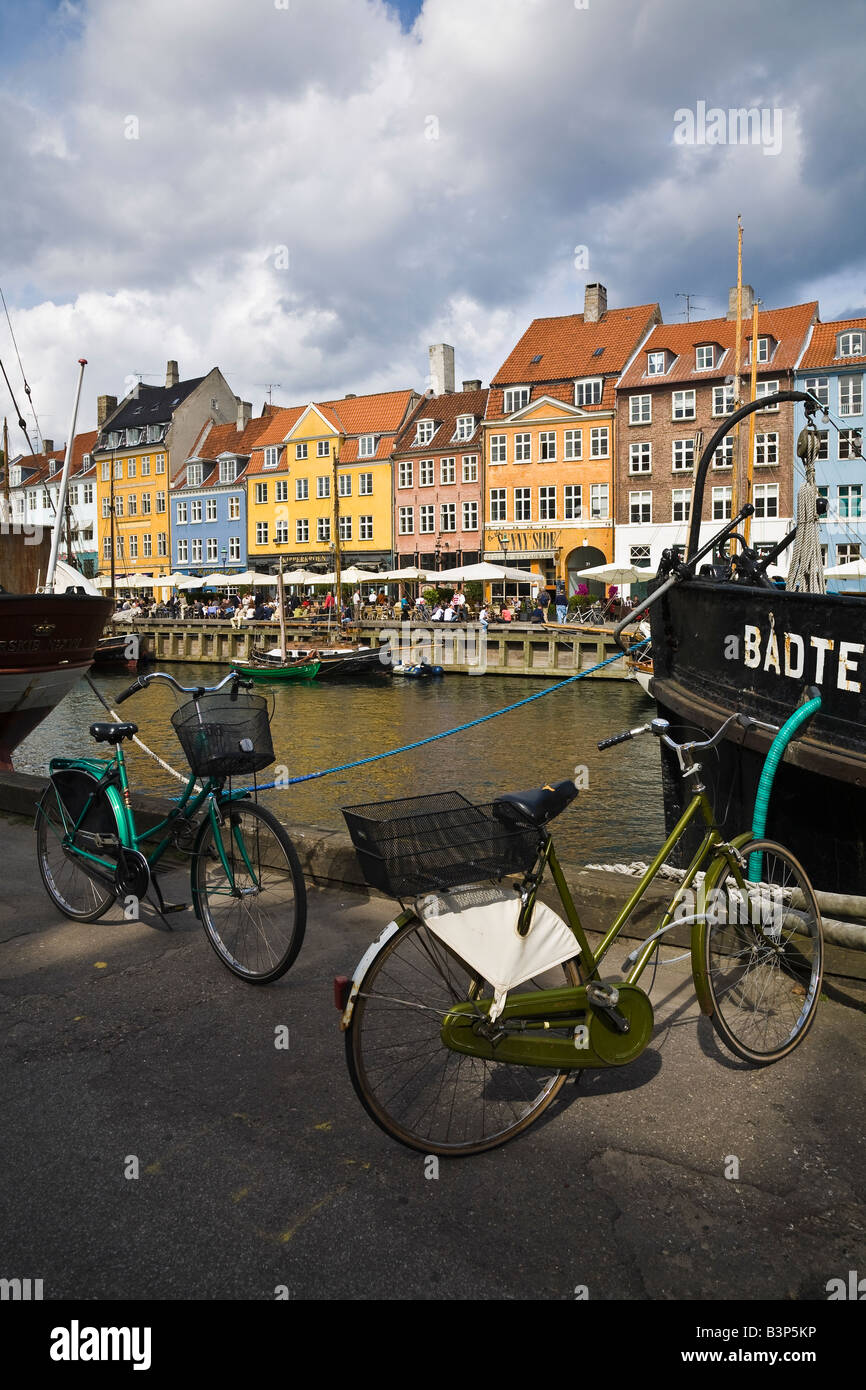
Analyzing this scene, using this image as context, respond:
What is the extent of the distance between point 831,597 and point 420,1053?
9.69ft

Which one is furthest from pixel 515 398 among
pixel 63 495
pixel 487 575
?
pixel 63 495

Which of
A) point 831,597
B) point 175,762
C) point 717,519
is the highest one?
point 717,519

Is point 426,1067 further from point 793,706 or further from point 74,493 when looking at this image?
point 74,493

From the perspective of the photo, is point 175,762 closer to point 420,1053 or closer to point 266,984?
point 266,984

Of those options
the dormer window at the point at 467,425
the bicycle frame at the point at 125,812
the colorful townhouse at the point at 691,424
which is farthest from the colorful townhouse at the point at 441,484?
the bicycle frame at the point at 125,812

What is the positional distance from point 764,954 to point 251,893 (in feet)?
7.15

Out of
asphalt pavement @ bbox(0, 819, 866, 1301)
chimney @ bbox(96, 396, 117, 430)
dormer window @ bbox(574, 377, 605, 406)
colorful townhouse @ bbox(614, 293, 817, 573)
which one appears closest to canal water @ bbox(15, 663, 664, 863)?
asphalt pavement @ bbox(0, 819, 866, 1301)

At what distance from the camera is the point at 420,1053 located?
10.9 feet

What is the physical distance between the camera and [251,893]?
4.53 m

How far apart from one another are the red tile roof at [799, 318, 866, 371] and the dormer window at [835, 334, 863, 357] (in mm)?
198

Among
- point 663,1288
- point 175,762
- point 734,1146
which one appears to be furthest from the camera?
point 175,762

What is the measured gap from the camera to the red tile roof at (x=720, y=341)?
156 ft
